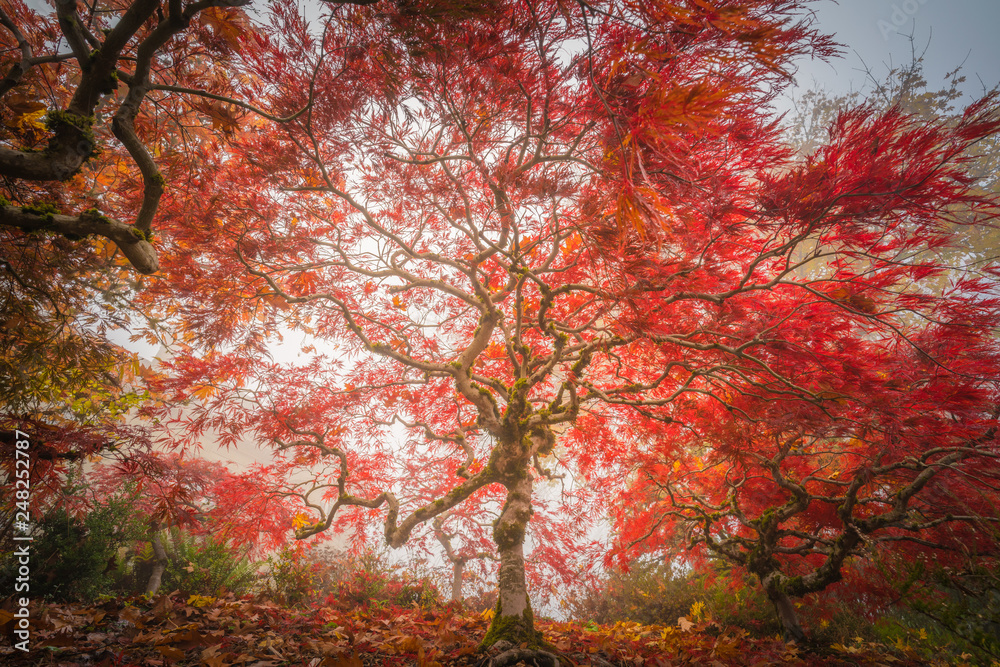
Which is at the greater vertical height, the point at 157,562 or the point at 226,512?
the point at 226,512

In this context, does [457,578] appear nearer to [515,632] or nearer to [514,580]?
[514,580]

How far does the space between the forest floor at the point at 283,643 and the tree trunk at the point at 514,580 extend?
219mm

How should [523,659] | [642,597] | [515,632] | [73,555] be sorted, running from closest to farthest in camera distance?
[523,659] → [515,632] → [73,555] → [642,597]

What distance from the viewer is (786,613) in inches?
150

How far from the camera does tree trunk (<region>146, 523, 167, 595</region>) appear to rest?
545cm

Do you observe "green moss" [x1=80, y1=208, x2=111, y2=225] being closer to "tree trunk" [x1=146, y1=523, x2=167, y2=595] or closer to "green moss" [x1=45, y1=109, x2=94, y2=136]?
"green moss" [x1=45, y1=109, x2=94, y2=136]

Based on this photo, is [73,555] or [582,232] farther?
[73,555]

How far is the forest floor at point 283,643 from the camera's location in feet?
5.91

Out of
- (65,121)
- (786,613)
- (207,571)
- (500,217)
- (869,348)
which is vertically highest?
(500,217)

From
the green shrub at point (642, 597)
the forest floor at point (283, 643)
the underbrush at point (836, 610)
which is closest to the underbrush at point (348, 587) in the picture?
the forest floor at point (283, 643)

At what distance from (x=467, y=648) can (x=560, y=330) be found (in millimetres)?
2570

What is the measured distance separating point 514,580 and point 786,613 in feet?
10.6

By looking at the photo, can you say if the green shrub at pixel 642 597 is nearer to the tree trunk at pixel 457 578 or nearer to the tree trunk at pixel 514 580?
the tree trunk at pixel 457 578

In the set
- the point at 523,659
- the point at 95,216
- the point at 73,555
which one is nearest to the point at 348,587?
the point at 73,555
